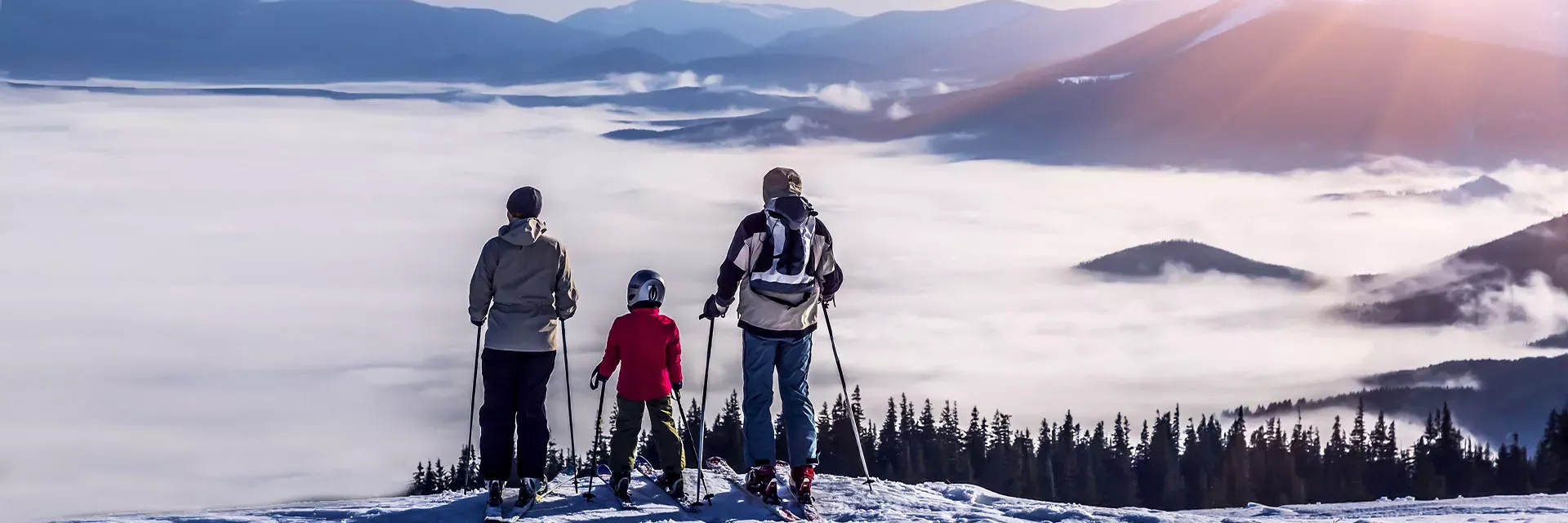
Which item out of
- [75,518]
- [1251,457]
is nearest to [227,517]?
[75,518]

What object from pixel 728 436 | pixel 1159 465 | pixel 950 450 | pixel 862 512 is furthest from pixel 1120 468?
pixel 862 512

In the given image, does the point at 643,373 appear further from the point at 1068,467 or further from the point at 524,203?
the point at 1068,467

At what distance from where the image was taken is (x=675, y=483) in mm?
12531

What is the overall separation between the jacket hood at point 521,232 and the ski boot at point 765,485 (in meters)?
2.81

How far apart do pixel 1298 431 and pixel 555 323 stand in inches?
2757

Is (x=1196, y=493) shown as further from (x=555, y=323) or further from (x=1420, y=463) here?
(x=555, y=323)

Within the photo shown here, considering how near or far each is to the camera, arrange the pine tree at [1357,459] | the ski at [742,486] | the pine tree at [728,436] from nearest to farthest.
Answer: the ski at [742,486] → the pine tree at [728,436] → the pine tree at [1357,459]

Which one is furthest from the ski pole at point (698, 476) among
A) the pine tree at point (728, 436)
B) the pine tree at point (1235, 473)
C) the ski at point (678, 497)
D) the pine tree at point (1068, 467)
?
the pine tree at point (1235, 473)

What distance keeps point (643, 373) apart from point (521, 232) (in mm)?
1624

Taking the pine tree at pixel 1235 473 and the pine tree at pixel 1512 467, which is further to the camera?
the pine tree at pixel 1235 473

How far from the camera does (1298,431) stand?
247 ft

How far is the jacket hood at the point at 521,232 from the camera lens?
1155 centimetres

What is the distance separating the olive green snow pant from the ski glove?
82cm

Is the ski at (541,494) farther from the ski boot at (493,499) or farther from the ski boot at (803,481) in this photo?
the ski boot at (803,481)
